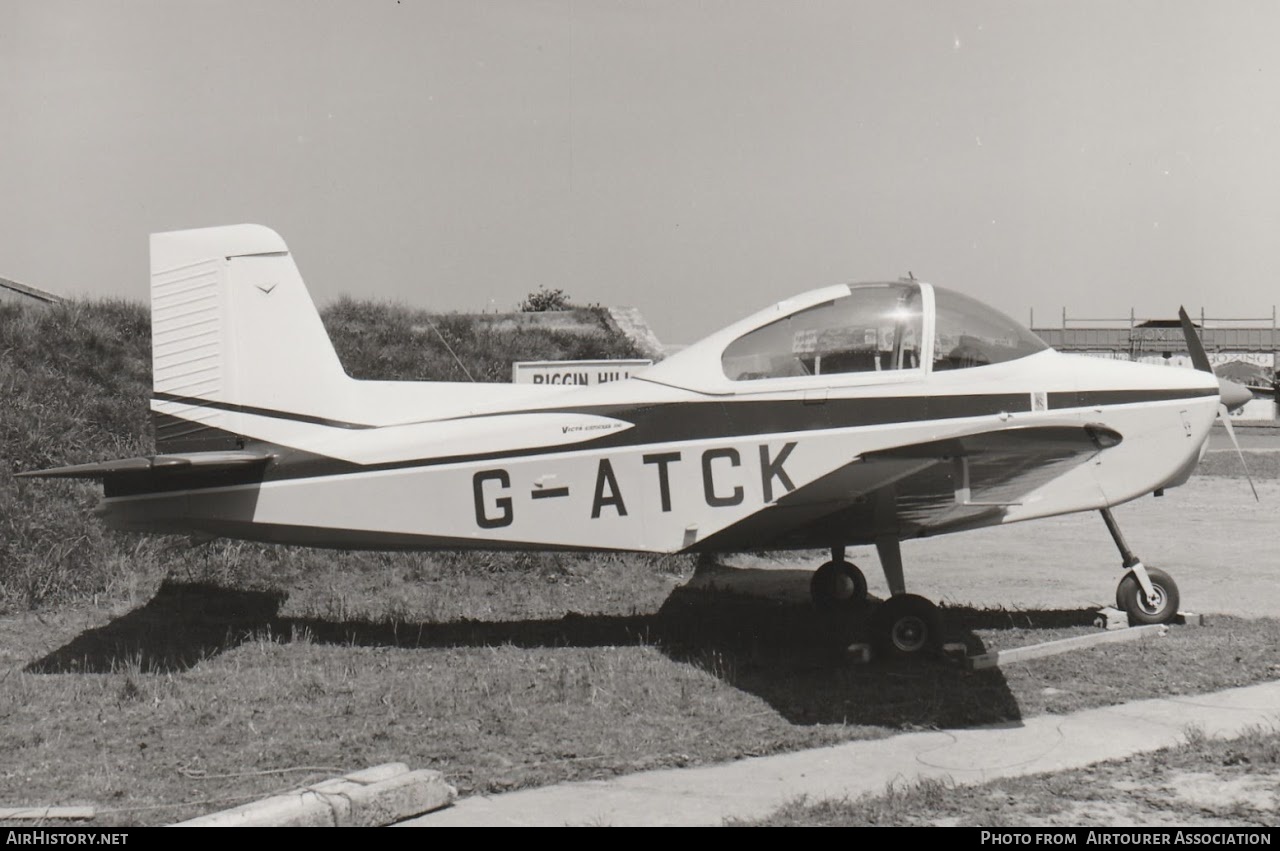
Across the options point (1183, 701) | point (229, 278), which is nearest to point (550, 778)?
point (1183, 701)

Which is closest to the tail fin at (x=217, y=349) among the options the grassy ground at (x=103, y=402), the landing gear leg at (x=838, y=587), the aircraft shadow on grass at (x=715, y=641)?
the aircraft shadow on grass at (x=715, y=641)

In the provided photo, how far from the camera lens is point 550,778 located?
493 centimetres

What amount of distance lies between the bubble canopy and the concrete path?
94.5 inches

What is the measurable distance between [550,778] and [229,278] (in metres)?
4.43

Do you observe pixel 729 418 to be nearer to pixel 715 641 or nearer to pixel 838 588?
pixel 715 641

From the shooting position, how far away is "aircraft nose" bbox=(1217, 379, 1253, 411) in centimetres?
789

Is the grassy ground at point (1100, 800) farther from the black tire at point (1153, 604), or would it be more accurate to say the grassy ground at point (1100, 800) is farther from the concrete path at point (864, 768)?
the black tire at point (1153, 604)

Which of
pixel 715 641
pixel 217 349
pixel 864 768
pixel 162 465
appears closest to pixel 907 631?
pixel 715 641

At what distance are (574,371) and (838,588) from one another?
3973 mm

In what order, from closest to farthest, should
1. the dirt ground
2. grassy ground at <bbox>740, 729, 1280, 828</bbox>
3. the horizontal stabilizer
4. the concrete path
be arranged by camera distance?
grassy ground at <bbox>740, 729, 1280, 828</bbox> < the concrete path < the horizontal stabilizer < the dirt ground

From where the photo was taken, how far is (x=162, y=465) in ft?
22.0

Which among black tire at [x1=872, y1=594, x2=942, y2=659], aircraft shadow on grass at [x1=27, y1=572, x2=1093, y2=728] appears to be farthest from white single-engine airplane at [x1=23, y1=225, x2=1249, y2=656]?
aircraft shadow on grass at [x1=27, y1=572, x2=1093, y2=728]

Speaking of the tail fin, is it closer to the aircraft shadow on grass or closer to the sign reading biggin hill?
the aircraft shadow on grass
